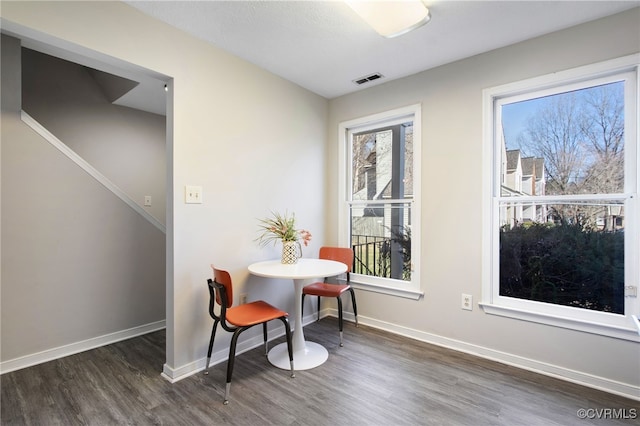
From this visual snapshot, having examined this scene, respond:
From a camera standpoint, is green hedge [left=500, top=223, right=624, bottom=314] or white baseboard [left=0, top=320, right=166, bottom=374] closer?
green hedge [left=500, top=223, right=624, bottom=314]

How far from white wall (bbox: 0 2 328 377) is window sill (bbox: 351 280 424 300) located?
2.58 feet

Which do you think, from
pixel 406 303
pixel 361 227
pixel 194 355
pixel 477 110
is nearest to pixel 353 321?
pixel 406 303

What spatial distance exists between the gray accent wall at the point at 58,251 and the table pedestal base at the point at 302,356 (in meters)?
1.46

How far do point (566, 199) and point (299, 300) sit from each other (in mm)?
2201

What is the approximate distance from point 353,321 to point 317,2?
9.68ft

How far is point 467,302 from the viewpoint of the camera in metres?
2.57

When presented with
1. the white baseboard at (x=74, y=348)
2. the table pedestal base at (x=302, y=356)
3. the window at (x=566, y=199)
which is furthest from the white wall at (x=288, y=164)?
the white baseboard at (x=74, y=348)

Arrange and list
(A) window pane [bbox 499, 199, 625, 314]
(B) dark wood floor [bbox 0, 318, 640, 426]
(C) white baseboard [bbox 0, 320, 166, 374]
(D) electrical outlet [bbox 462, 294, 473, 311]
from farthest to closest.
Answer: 1. (D) electrical outlet [bbox 462, 294, 473, 311]
2. (C) white baseboard [bbox 0, 320, 166, 374]
3. (A) window pane [bbox 499, 199, 625, 314]
4. (B) dark wood floor [bbox 0, 318, 640, 426]

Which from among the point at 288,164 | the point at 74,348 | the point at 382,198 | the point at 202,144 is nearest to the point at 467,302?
the point at 382,198

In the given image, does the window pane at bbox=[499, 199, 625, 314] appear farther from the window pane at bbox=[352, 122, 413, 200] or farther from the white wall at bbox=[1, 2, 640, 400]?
the window pane at bbox=[352, 122, 413, 200]

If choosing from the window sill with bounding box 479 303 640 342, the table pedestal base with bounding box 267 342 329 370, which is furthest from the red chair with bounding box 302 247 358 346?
the window sill with bounding box 479 303 640 342

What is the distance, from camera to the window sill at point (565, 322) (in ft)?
6.44
